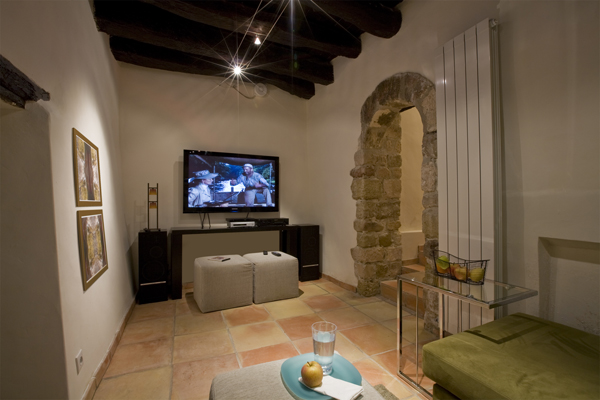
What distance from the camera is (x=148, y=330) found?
259cm

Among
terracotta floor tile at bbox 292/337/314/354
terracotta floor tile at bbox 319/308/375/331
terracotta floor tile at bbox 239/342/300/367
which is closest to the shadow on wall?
terracotta floor tile at bbox 319/308/375/331

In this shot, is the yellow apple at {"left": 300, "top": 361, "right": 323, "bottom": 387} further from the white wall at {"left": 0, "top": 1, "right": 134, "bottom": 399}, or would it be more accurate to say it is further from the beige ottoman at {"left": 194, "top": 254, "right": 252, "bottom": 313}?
the beige ottoman at {"left": 194, "top": 254, "right": 252, "bottom": 313}

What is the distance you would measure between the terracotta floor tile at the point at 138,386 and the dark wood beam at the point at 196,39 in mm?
2928

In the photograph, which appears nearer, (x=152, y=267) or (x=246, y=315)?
(x=246, y=315)

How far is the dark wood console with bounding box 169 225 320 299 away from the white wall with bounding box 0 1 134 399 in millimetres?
1328

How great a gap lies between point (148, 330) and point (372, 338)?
195 cm

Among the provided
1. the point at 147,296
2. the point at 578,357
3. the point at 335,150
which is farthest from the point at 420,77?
the point at 147,296

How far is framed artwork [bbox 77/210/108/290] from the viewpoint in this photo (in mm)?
1735

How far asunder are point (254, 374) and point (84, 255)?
4.25 ft

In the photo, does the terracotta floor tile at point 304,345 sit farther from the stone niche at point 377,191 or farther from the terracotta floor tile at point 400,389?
the stone niche at point 377,191

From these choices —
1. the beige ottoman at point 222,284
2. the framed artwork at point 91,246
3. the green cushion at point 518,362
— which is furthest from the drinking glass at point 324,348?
the beige ottoman at point 222,284

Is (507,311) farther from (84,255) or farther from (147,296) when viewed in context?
(147,296)

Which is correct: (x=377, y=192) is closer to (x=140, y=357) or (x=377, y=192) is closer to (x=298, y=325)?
(x=298, y=325)

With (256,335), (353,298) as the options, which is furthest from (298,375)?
(353,298)
